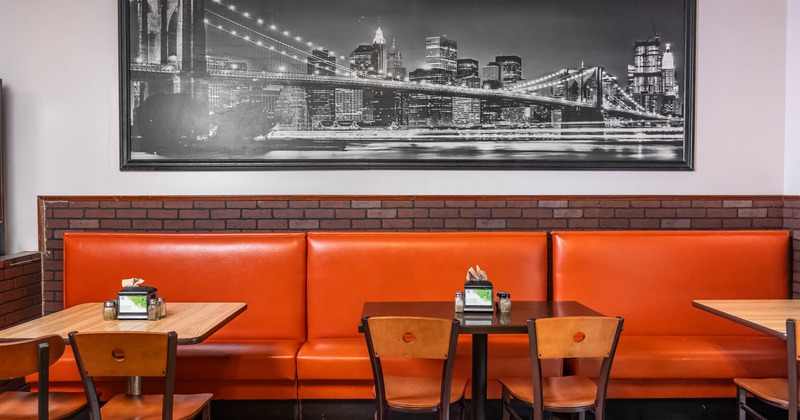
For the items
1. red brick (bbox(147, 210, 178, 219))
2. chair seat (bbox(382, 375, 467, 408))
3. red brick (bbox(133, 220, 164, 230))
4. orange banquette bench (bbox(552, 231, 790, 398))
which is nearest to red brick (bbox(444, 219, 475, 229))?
orange banquette bench (bbox(552, 231, 790, 398))

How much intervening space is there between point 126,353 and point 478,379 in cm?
173

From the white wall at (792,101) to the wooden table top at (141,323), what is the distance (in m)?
4.11

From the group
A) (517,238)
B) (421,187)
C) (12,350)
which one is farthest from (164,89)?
(517,238)

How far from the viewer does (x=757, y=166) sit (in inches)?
189

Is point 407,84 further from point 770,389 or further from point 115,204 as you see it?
point 770,389

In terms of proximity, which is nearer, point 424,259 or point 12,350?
point 12,350

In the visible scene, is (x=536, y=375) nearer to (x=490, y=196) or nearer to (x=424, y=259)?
(x=424, y=259)

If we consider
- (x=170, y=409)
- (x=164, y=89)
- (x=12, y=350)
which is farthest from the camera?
(x=164, y=89)

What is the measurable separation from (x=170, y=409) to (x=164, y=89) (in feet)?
8.81

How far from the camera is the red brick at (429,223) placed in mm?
4754

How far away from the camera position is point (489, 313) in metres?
3.35

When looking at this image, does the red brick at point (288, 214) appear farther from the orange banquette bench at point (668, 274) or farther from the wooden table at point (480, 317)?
the orange banquette bench at point (668, 274)

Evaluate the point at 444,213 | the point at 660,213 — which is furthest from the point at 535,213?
the point at 660,213

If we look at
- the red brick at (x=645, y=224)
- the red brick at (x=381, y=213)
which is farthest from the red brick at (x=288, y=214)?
the red brick at (x=645, y=224)
